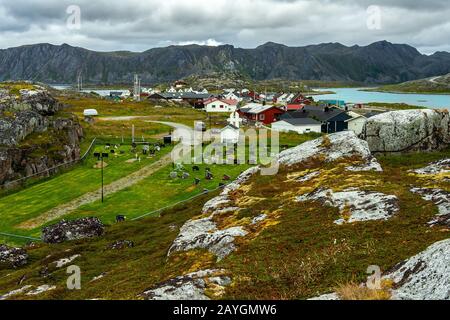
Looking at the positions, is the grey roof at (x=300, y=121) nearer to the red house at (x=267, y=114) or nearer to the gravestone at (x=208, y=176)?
the red house at (x=267, y=114)

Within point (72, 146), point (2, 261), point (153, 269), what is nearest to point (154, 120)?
point (72, 146)

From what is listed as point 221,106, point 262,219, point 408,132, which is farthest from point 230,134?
point 221,106

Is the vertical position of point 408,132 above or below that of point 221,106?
below

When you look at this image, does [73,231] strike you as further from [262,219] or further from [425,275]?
[425,275]

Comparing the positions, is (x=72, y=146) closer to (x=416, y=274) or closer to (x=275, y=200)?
(x=275, y=200)

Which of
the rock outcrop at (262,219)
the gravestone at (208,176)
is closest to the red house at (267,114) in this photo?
the gravestone at (208,176)

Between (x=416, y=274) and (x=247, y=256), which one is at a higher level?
(x=416, y=274)
